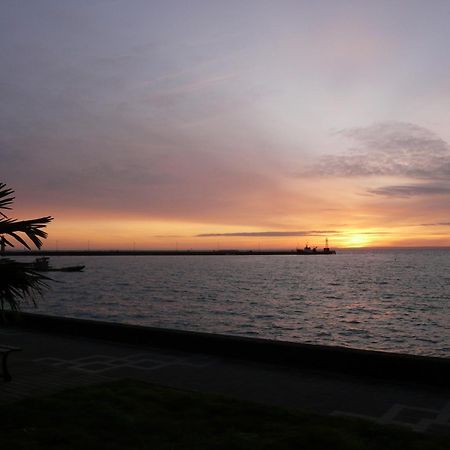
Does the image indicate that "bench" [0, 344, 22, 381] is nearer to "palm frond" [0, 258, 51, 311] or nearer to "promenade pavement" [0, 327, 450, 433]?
"promenade pavement" [0, 327, 450, 433]

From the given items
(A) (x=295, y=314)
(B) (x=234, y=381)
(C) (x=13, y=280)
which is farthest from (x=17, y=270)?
(A) (x=295, y=314)

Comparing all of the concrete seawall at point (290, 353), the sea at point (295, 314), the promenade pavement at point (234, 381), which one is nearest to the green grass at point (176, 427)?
the promenade pavement at point (234, 381)

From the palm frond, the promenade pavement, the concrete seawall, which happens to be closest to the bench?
the promenade pavement

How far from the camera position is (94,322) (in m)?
13.9

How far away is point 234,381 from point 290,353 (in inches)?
67.8

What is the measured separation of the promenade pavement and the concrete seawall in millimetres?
Answer: 207

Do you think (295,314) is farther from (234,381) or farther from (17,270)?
(17,270)

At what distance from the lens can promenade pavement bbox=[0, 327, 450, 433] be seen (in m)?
7.41

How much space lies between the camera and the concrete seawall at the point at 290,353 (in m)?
8.96

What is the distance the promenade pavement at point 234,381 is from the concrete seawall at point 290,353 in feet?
0.68

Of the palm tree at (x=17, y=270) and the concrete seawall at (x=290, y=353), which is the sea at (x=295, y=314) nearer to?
the concrete seawall at (x=290, y=353)

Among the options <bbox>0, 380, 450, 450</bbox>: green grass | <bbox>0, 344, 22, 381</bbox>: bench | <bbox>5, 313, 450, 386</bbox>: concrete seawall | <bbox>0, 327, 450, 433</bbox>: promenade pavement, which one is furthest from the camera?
<bbox>5, 313, 450, 386</bbox>: concrete seawall

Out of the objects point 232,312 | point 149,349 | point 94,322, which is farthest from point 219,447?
point 232,312

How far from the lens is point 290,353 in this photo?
33.8 ft
